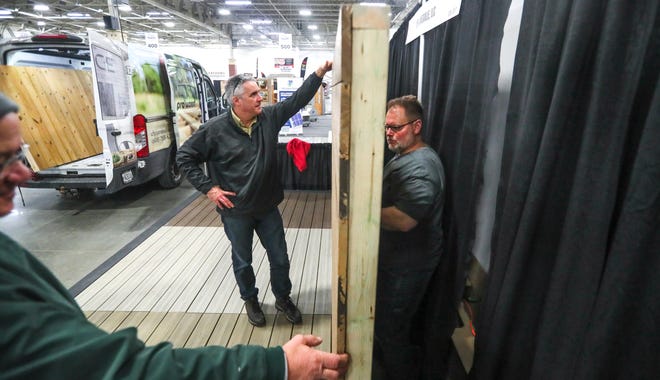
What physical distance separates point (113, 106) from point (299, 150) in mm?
2360

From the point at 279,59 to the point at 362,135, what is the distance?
7.00 meters

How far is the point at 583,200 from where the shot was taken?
84 cm

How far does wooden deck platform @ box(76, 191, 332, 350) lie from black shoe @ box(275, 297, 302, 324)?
0.16ft

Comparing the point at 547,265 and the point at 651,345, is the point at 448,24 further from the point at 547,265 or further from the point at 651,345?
the point at 651,345

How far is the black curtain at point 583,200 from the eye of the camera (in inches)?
28.1

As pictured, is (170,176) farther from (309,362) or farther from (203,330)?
(309,362)

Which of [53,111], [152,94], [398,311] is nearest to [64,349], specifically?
[398,311]

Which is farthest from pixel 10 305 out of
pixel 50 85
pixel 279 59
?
pixel 279 59

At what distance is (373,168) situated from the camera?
28.7 inches

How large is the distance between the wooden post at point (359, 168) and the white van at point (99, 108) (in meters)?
3.73

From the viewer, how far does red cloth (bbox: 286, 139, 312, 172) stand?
498cm

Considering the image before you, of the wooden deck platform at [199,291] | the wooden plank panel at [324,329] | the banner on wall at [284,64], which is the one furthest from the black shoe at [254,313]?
the banner on wall at [284,64]

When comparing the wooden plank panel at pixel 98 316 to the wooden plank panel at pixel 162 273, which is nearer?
the wooden plank panel at pixel 98 316

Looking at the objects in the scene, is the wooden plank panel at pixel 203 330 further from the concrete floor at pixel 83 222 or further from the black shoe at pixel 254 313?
the concrete floor at pixel 83 222
